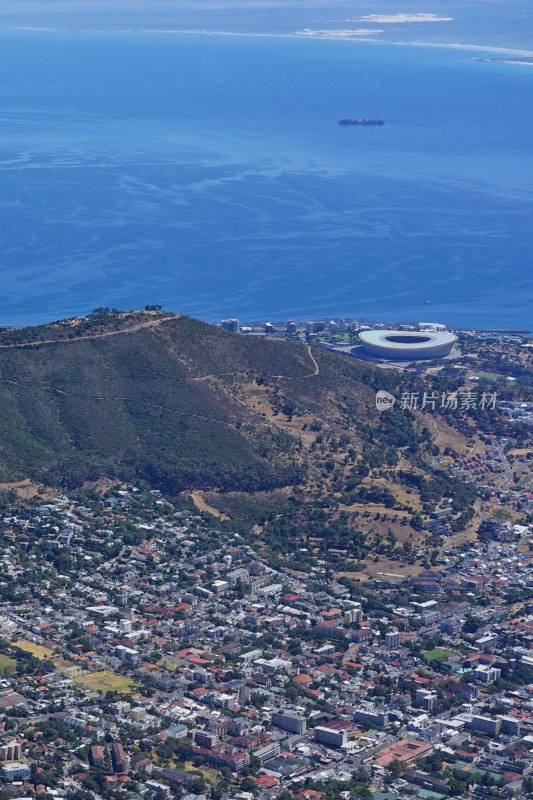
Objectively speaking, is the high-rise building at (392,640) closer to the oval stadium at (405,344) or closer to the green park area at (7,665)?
the green park area at (7,665)

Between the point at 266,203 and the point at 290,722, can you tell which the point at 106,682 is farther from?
the point at 266,203

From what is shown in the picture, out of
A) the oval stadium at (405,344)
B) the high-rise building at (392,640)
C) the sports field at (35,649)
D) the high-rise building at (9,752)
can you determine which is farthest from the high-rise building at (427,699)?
the oval stadium at (405,344)

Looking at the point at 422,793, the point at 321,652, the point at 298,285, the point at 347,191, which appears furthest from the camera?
the point at 347,191

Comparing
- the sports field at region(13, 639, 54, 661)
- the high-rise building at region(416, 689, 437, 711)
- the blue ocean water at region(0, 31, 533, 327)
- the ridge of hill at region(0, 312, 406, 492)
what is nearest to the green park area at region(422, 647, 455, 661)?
the high-rise building at region(416, 689, 437, 711)

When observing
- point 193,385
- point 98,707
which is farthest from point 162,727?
point 193,385

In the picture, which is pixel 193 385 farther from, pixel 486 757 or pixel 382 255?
pixel 382 255

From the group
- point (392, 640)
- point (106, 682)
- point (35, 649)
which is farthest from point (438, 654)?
point (35, 649)

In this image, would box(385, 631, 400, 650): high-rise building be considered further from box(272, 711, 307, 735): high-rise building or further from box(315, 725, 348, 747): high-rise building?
box(315, 725, 348, 747): high-rise building
